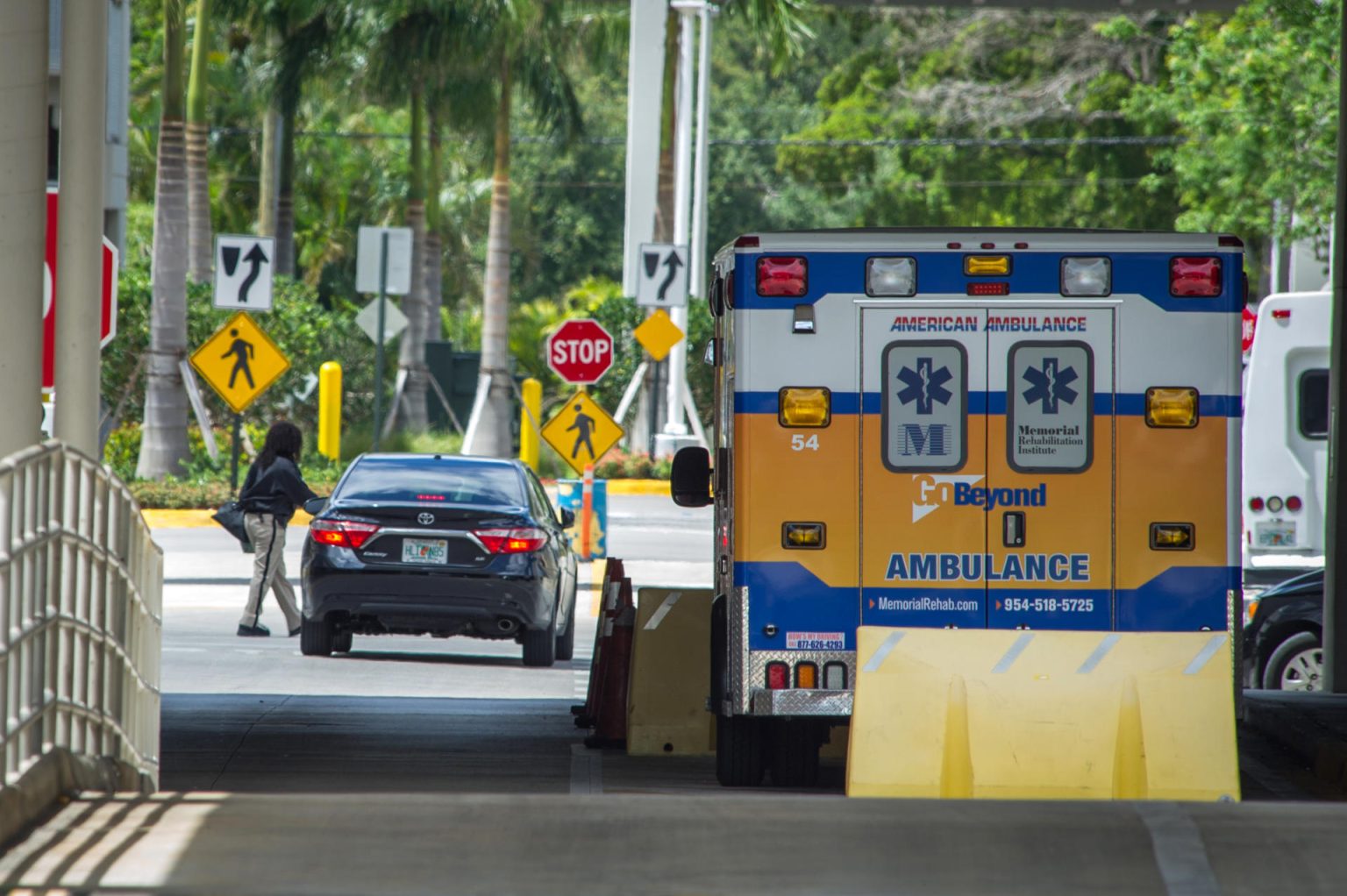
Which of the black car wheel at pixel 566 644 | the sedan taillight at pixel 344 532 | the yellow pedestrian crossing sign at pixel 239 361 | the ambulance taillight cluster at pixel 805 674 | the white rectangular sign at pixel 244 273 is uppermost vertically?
the white rectangular sign at pixel 244 273

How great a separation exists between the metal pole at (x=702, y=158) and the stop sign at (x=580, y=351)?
13.8 meters

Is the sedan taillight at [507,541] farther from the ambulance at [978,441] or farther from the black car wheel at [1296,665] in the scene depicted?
the ambulance at [978,441]

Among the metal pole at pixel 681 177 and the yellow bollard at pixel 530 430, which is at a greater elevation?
the metal pole at pixel 681 177

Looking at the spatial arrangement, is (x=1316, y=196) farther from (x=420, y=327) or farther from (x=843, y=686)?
(x=843, y=686)

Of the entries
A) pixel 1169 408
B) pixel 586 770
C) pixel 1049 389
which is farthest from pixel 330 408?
pixel 1169 408

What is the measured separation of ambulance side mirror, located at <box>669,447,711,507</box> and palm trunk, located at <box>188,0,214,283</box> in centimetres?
2234

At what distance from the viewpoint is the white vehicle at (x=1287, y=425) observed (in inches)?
754

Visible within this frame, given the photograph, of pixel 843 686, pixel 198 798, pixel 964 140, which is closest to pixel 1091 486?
pixel 843 686

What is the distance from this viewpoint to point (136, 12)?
49094 mm

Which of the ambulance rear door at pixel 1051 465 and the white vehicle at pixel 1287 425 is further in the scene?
the white vehicle at pixel 1287 425

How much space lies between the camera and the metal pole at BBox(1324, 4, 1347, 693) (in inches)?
545

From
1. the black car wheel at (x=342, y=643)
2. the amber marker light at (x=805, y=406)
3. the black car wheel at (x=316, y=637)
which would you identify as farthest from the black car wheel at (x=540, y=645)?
the amber marker light at (x=805, y=406)

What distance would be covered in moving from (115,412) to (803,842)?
28637 millimetres

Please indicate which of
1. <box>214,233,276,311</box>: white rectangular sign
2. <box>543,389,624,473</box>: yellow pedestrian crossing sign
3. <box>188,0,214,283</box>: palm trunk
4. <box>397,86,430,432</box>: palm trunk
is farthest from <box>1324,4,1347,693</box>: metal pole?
<box>397,86,430,432</box>: palm trunk
